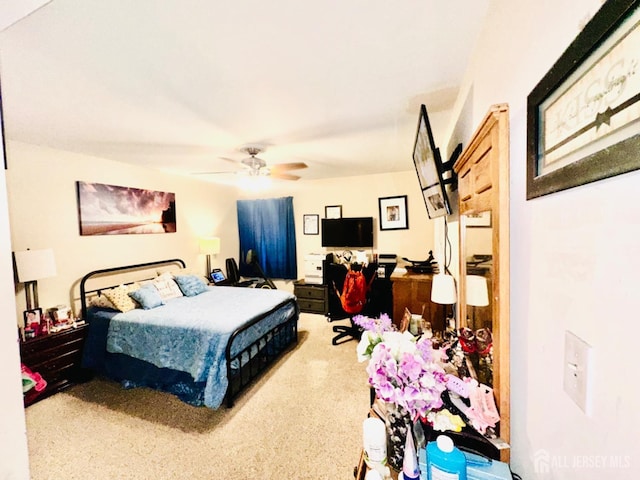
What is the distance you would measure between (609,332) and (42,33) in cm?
219

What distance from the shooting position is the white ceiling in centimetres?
110

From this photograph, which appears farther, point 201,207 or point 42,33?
point 201,207

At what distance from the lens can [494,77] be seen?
39.9 inches

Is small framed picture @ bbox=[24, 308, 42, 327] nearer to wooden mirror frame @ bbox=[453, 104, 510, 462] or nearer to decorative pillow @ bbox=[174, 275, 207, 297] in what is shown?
decorative pillow @ bbox=[174, 275, 207, 297]

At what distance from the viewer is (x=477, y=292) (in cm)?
116

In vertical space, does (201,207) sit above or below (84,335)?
above

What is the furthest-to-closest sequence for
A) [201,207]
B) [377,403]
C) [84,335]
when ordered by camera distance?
[201,207]
[84,335]
[377,403]

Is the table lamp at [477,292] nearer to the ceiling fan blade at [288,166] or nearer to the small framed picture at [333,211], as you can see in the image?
the ceiling fan blade at [288,166]

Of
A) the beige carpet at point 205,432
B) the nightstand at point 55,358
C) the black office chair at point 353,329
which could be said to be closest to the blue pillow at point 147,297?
the nightstand at point 55,358

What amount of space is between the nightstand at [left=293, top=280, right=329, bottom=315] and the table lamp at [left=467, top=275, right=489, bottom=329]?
320 centimetres

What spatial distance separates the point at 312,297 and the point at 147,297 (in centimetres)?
243

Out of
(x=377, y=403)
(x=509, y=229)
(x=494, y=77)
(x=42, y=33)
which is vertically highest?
(x=42, y=33)

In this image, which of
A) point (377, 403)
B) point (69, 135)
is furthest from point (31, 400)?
point (377, 403)

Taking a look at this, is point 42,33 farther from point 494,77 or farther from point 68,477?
point 68,477
